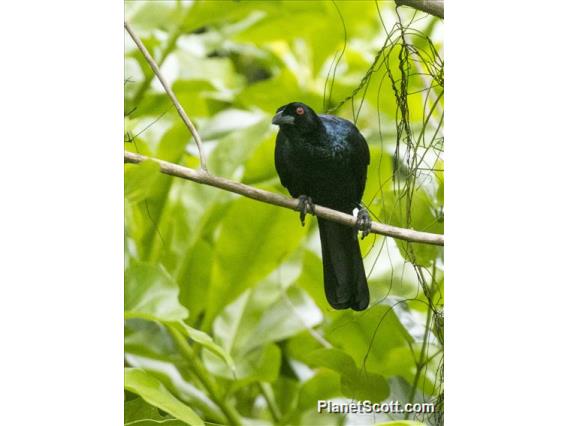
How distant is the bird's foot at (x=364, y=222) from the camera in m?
1.33

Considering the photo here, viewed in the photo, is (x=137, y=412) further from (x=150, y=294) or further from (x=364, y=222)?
(x=364, y=222)

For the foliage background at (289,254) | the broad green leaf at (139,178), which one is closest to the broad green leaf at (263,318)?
the foliage background at (289,254)

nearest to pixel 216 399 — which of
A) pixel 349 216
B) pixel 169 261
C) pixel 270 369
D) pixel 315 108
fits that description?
pixel 270 369

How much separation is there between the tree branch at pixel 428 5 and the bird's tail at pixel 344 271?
1.09ft

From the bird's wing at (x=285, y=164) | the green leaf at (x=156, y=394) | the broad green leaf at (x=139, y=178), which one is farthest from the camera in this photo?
the bird's wing at (x=285, y=164)

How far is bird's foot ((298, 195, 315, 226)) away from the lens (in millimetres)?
1366

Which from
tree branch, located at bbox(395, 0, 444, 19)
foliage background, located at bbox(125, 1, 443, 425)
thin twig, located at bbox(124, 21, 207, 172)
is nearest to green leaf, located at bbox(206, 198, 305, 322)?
foliage background, located at bbox(125, 1, 443, 425)

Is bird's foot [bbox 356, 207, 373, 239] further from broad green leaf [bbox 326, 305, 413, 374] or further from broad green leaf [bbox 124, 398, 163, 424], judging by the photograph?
broad green leaf [bbox 124, 398, 163, 424]

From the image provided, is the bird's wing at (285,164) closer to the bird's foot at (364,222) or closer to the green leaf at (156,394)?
the bird's foot at (364,222)

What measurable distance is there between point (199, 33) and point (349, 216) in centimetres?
48

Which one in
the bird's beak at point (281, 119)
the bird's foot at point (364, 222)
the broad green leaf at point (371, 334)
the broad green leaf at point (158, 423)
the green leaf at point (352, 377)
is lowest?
the broad green leaf at point (158, 423)

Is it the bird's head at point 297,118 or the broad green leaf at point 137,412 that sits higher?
the bird's head at point 297,118

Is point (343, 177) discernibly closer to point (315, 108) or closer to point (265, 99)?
point (315, 108)

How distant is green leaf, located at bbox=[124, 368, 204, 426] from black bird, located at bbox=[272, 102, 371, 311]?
292 mm
